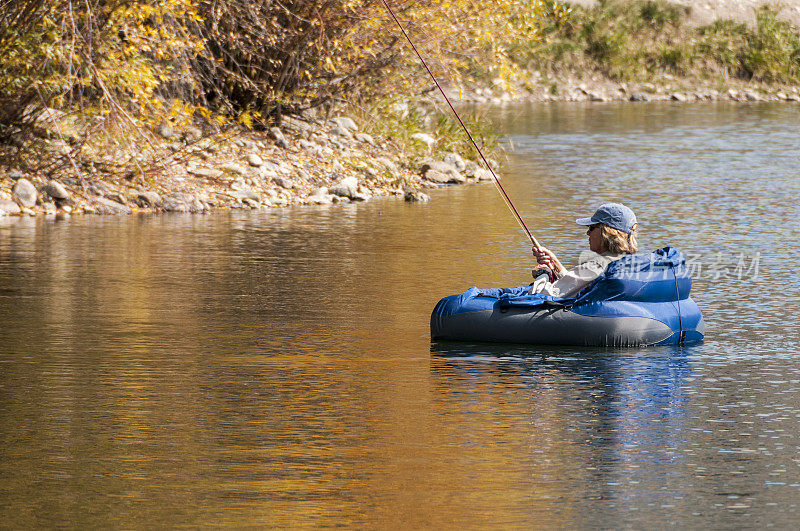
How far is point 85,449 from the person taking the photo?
778 centimetres

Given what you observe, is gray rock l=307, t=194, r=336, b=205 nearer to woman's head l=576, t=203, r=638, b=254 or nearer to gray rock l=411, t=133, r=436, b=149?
gray rock l=411, t=133, r=436, b=149

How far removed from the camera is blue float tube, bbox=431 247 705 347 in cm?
1044

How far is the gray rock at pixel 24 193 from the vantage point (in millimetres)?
18328

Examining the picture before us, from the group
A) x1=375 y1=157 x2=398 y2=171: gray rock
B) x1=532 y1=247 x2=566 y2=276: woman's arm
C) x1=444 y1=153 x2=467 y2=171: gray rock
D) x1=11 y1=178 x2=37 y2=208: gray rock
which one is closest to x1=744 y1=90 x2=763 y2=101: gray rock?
x1=444 y1=153 x2=467 y2=171: gray rock

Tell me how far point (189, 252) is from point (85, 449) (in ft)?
25.2

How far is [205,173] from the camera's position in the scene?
20.4 meters

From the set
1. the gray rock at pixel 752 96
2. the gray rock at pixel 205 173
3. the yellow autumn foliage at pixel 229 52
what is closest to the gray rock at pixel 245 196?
the gray rock at pixel 205 173

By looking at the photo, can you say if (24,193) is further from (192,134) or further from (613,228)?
(613,228)

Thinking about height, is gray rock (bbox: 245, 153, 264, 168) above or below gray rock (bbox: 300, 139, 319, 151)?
below

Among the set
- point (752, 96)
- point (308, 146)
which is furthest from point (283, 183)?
point (752, 96)

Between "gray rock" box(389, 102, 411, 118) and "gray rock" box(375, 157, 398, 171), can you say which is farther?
"gray rock" box(389, 102, 411, 118)

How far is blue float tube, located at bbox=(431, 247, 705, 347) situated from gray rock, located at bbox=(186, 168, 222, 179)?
10.0 m

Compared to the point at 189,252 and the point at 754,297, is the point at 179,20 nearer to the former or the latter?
the point at 189,252

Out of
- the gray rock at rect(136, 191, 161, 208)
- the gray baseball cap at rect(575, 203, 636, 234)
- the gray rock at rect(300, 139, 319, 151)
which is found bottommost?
the gray baseball cap at rect(575, 203, 636, 234)
